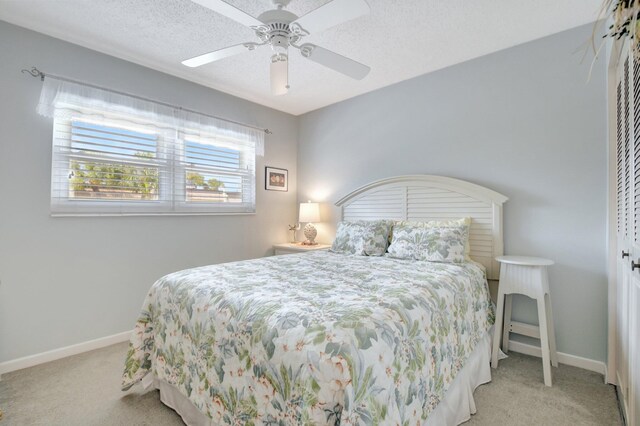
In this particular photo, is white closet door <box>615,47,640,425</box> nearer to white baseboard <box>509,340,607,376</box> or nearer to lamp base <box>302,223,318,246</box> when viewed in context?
white baseboard <box>509,340,607,376</box>

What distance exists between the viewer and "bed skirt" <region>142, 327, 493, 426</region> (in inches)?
61.4

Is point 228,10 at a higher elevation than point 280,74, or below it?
higher

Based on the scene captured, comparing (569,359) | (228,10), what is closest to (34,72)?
(228,10)

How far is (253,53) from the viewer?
274cm

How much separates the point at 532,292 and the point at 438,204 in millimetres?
1082

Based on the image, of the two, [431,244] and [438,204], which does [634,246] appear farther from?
[438,204]

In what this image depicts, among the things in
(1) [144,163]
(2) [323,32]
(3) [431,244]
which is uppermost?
(2) [323,32]

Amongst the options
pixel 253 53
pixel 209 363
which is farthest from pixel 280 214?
pixel 209 363

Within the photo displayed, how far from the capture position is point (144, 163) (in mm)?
2939

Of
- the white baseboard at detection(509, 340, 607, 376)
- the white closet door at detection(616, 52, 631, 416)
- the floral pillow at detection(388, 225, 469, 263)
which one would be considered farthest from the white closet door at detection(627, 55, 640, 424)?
the floral pillow at detection(388, 225, 469, 263)

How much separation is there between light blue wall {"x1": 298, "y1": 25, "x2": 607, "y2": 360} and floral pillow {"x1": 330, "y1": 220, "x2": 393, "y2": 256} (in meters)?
0.76

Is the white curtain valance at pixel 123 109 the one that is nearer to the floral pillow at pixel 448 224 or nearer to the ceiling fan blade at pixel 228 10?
the ceiling fan blade at pixel 228 10

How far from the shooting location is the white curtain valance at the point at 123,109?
243 centimetres

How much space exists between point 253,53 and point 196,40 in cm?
47
